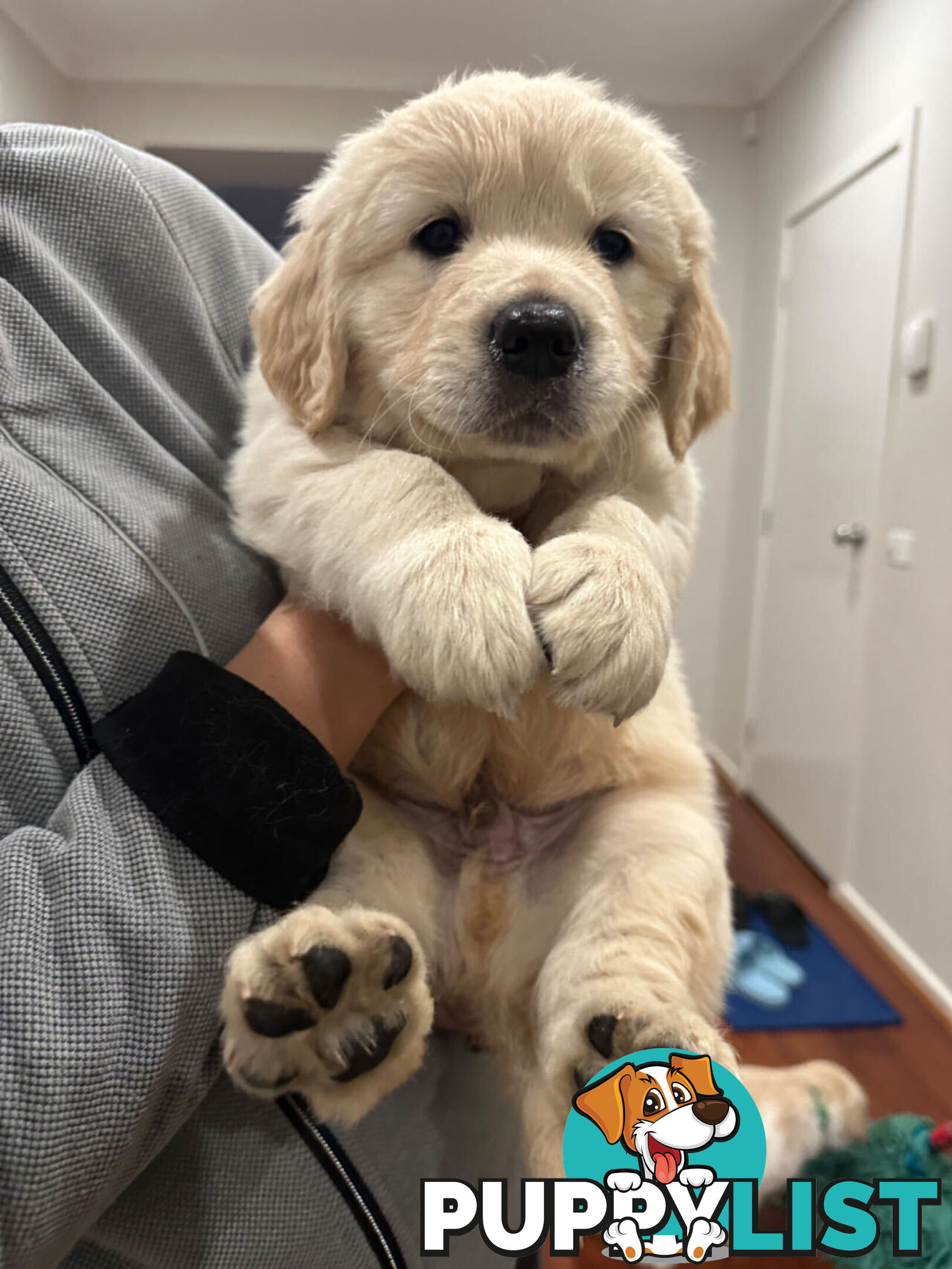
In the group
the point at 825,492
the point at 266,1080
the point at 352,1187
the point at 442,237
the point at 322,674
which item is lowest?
the point at 352,1187

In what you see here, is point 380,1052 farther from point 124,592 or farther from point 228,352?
point 228,352

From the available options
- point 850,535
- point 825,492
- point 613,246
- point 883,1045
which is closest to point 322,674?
point 613,246

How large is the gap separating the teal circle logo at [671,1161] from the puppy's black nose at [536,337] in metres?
0.82

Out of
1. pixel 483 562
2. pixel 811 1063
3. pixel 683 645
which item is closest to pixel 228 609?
pixel 483 562

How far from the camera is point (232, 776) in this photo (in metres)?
0.89

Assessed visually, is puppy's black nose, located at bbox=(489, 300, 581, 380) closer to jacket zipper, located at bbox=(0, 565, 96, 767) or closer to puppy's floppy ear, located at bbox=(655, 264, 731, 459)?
puppy's floppy ear, located at bbox=(655, 264, 731, 459)

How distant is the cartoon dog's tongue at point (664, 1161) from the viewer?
1.77 ft

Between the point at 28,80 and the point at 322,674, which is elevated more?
the point at 28,80

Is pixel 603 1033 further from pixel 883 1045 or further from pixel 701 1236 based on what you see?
pixel 883 1045

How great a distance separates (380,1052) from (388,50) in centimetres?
490

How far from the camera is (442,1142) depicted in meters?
1.17

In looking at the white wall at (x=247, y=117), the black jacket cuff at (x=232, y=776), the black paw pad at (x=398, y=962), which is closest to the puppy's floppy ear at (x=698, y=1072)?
the black paw pad at (x=398, y=962)

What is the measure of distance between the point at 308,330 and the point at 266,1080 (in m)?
1.01

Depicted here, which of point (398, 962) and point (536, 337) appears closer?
point (398, 962)
